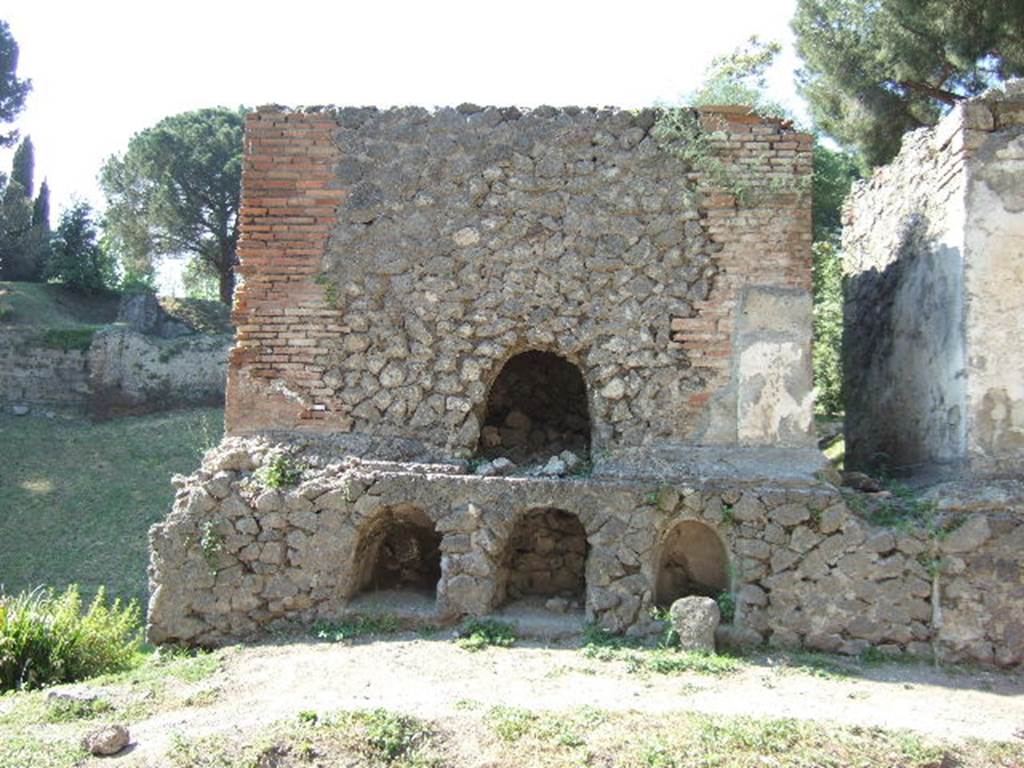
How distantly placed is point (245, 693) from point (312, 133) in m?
4.56

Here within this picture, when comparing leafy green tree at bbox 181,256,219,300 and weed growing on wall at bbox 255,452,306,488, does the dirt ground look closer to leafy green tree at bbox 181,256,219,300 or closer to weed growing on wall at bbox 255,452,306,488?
weed growing on wall at bbox 255,452,306,488

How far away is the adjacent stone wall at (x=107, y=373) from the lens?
21.2 metres

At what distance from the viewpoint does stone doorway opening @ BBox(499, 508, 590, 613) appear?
7.97m

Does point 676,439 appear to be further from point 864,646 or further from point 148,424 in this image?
point 148,424

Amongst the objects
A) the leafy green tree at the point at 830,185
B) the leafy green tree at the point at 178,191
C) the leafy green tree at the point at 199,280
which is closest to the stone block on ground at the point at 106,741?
the leafy green tree at the point at 830,185

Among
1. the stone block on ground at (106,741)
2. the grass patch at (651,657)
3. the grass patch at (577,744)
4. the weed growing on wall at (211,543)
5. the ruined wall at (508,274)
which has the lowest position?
the stone block on ground at (106,741)

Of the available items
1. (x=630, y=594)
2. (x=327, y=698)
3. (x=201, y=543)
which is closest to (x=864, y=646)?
(x=630, y=594)

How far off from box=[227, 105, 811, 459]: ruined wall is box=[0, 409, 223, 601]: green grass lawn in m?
4.05

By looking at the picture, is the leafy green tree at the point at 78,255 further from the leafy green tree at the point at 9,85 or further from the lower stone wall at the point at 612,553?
the lower stone wall at the point at 612,553

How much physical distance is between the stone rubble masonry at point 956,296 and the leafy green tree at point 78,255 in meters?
25.8

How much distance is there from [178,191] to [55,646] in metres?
24.2

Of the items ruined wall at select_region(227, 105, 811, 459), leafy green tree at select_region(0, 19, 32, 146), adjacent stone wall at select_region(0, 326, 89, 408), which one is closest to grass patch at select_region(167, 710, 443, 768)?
ruined wall at select_region(227, 105, 811, 459)

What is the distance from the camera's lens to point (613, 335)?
7.47 meters

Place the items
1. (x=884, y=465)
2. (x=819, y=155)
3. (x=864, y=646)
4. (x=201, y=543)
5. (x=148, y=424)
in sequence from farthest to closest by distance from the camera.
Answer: (x=148, y=424) < (x=819, y=155) < (x=884, y=465) < (x=201, y=543) < (x=864, y=646)
